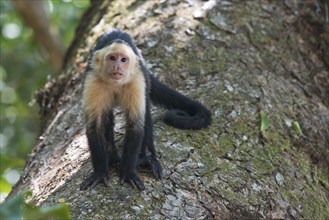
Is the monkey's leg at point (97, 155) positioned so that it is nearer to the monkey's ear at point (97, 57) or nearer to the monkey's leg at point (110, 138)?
the monkey's leg at point (110, 138)

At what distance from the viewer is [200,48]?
4156mm

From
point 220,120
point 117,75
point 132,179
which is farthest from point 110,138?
point 220,120

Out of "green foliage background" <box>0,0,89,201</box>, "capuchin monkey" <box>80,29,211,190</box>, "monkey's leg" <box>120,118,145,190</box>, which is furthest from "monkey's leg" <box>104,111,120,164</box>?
"green foliage background" <box>0,0,89,201</box>

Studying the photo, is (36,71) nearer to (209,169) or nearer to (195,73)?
(195,73)

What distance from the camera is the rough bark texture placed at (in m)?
2.95

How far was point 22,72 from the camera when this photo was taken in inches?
285

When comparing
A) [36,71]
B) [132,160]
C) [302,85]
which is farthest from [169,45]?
[36,71]

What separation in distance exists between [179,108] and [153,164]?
68 cm

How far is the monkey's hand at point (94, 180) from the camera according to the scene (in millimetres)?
2910

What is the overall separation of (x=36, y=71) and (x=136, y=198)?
15.6 ft

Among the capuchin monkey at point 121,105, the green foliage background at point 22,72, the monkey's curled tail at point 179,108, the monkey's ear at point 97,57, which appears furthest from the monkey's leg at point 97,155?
the green foliage background at point 22,72

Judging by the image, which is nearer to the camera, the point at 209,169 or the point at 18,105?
the point at 209,169

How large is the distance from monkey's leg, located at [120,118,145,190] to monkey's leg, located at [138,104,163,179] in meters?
0.07

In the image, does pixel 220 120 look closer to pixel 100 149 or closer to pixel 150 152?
pixel 150 152
